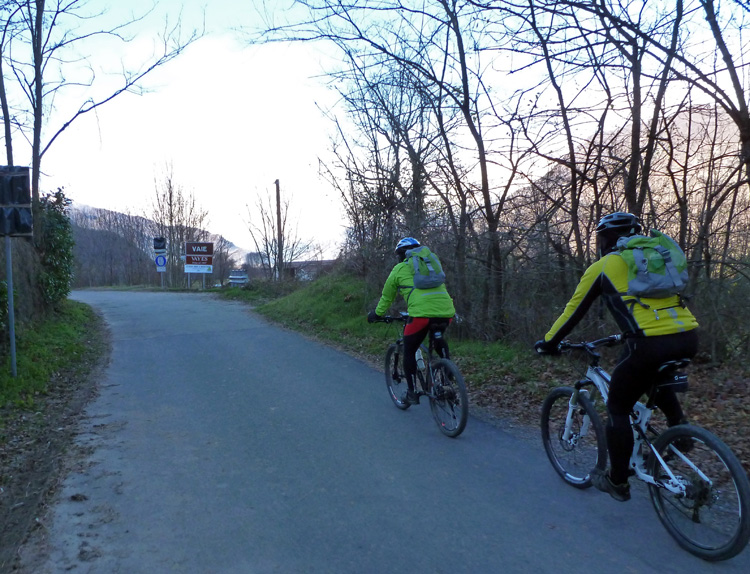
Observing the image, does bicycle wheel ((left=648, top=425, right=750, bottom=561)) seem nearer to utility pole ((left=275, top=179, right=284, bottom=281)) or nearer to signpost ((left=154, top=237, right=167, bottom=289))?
utility pole ((left=275, top=179, right=284, bottom=281))

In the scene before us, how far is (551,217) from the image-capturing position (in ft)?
31.7

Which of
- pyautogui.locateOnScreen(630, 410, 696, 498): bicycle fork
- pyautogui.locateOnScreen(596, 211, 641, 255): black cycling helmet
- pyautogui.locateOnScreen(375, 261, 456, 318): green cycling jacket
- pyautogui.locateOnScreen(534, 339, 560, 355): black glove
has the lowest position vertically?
pyautogui.locateOnScreen(630, 410, 696, 498): bicycle fork

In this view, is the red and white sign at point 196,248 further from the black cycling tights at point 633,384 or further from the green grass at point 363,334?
the black cycling tights at point 633,384

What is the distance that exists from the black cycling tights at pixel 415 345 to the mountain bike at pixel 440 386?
1.5 inches

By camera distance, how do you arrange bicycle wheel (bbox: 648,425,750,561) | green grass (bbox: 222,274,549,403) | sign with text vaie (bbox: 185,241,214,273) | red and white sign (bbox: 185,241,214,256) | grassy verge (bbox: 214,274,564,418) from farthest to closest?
red and white sign (bbox: 185,241,214,256)
sign with text vaie (bbox: 185,241,214,273)
green grass (bbox: 222,274,549,403)
grassy verge (bbox: 214,274,564,418)
bicycle wheel (bbox: 648,425,750,561)

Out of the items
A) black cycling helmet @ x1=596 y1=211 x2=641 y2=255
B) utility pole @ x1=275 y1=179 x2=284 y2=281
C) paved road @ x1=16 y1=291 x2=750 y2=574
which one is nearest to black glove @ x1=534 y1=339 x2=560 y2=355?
black cycling helmet @ x1=596 y1=211 x2=641 y2=255

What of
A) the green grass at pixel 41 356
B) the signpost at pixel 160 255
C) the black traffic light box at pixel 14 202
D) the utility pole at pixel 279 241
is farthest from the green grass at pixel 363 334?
the signpost at pixel 160 255

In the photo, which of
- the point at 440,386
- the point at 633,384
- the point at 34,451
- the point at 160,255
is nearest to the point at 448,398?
the point at 440,386

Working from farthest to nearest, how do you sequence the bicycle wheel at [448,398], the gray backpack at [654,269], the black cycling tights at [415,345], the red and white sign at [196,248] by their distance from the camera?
1. the red and white sign at [196,248]
2. the black cycling tights at [415,345]
3. the bicycle wheel at [448,398]
4. the gray backpack at [654,269]

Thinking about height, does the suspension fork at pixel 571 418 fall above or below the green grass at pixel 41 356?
above

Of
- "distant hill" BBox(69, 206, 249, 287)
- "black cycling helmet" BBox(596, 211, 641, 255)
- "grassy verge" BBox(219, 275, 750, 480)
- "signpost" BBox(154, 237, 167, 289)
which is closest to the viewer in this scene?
"black cycling helmet" BBox(596, 211, 641, 255)

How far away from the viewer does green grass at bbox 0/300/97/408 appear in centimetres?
820

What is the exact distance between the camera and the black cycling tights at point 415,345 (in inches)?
247

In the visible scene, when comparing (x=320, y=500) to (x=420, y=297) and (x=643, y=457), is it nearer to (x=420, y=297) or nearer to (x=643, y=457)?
(x=643, y=457)
